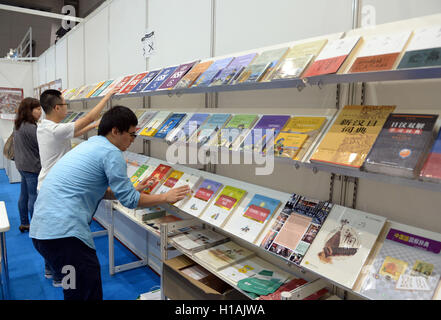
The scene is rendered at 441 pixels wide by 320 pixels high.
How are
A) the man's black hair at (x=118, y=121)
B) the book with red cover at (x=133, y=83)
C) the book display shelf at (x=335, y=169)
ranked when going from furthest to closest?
the book with red cover at (x=133, y=83) → the man's black hair at (x=118, y=121) → the book display shelf at (x=335, y=169)

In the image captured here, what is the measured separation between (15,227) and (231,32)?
14.1ft

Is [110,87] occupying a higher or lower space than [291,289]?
higher

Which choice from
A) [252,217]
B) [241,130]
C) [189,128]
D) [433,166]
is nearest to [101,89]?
[189,128]

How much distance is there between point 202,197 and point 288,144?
84 cm

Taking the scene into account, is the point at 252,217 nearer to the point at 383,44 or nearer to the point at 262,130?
the point at 262,130

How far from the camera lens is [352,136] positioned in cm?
144

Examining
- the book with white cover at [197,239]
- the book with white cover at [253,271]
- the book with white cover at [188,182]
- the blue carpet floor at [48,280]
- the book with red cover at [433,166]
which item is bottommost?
the blue carpet floor at [48,280]

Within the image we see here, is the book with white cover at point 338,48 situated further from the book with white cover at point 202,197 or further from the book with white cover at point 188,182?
the book with white cover at point 188,182

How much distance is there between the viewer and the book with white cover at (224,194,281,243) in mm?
1783

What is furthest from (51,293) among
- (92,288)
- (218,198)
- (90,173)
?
(218,198)

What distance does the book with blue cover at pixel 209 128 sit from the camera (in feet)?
6.93

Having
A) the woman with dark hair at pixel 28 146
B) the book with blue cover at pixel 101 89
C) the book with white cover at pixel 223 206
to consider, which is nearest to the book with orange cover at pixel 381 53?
the book with white cover at pixel 223 206

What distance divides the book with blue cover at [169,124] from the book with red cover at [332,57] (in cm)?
126

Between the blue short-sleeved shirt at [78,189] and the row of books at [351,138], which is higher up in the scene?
the row of books at [351,138]
